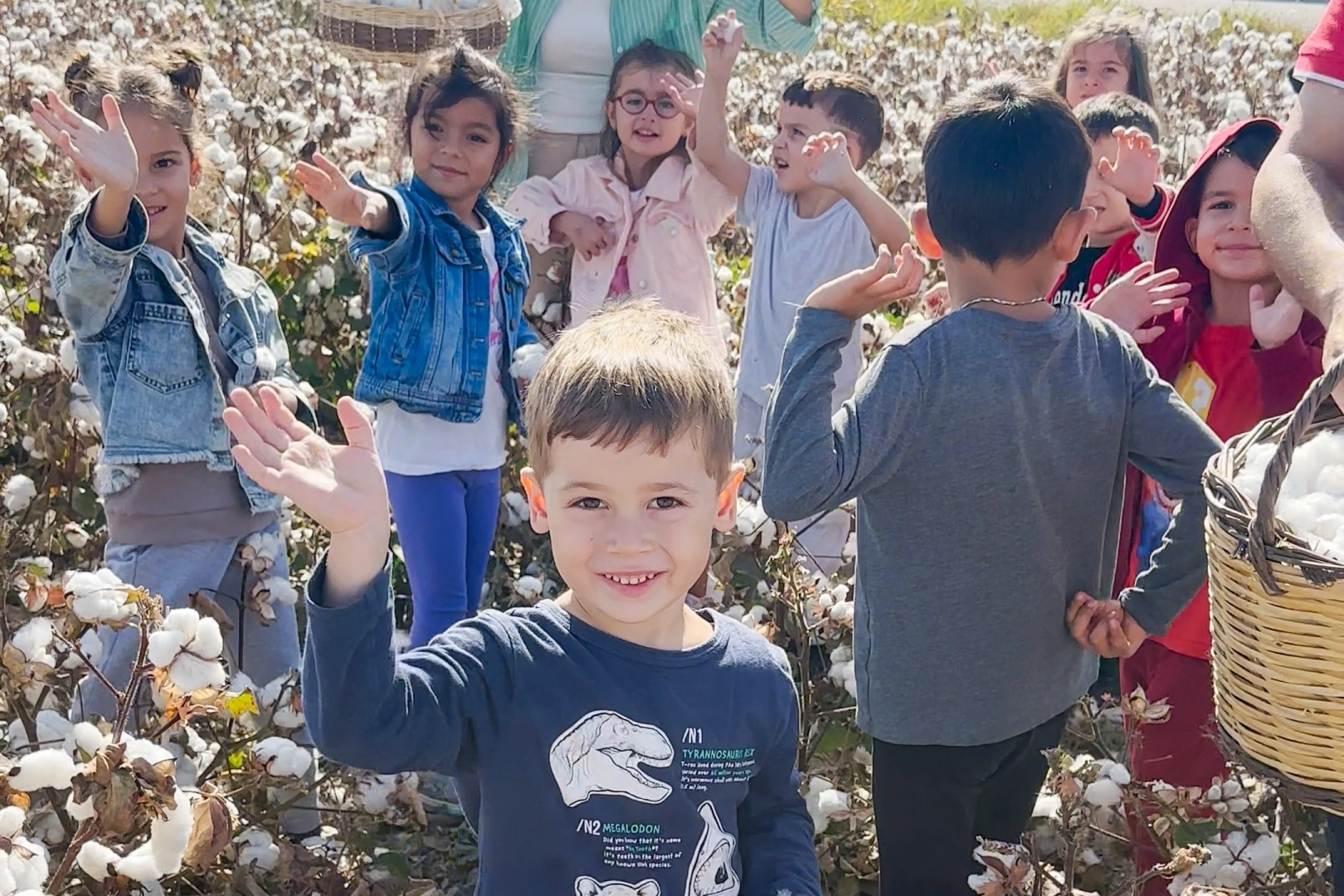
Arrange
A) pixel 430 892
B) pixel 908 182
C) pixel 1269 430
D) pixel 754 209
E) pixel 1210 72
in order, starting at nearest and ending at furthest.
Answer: pixel 1269 430 → pixel 430 892 → pixel 754 209 → pixel 908 182 → pixel 1210 72

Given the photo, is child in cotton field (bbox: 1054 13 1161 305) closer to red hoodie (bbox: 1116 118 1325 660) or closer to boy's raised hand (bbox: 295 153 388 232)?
red hoodie (bbox: 1116 118 1325 660)

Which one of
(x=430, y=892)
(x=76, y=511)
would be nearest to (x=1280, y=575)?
(x=430, y=892)

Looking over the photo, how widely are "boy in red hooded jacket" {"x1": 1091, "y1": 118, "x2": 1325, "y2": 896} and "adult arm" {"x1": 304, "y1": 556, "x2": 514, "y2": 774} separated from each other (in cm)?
126

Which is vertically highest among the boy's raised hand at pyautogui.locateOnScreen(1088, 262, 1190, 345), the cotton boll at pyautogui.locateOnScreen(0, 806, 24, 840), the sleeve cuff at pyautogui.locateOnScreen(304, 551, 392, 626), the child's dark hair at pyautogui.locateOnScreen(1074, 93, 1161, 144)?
the child's dark hair at pyautogui.locateOnScreen(1074, 93, 1161, 144)

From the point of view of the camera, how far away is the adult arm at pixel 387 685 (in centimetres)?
131

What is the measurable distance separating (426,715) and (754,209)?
8.11ft

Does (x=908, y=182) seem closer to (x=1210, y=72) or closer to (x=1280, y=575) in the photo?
(x=1210, y=72)

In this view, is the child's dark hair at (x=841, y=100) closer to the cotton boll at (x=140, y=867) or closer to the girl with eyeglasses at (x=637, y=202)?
the girl with eyeglasses at (x=637, y=202)

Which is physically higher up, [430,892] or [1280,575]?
[1280,575]

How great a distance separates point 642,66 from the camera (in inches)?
142

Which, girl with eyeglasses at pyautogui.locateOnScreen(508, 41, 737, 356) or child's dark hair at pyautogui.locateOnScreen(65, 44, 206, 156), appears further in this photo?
girl with eyeglasses at pyautogui.locateOnScreen(508, 41, 737, 356)

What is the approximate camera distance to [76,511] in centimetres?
344

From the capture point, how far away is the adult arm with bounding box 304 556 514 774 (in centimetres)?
131

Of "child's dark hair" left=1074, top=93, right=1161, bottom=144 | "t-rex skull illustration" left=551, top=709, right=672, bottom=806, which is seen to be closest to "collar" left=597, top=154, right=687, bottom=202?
"child's dark hair" left=1074, top=93, right=1161, bottom=144
